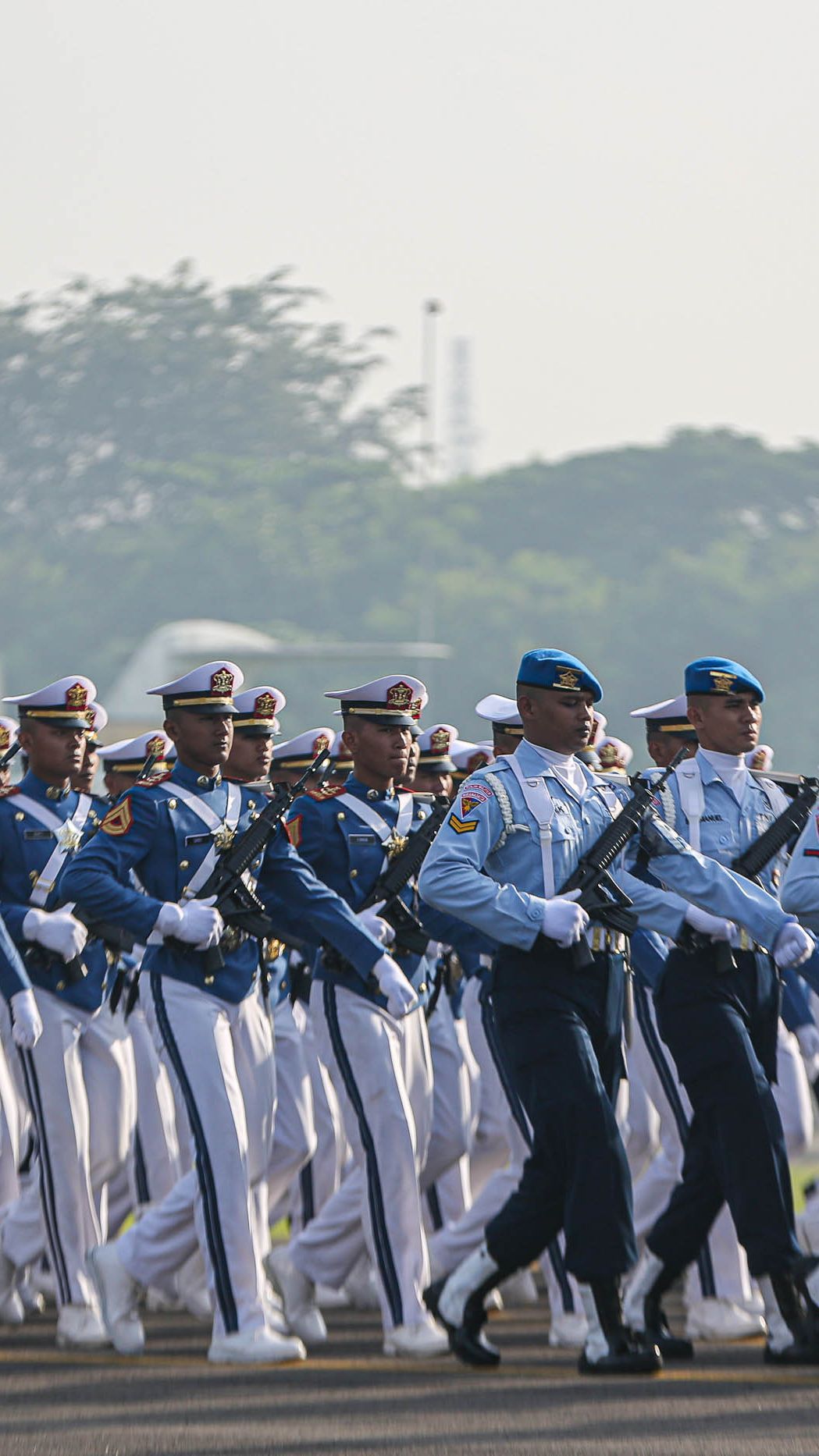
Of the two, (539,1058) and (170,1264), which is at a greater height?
(539,1058)

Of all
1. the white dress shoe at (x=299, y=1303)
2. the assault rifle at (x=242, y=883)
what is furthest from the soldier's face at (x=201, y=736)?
the white dress shoe at (x=299, y=1303)

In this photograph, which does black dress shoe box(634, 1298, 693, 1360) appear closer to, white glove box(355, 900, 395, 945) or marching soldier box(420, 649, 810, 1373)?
marching soldier box(420, 649, 810, 1373)

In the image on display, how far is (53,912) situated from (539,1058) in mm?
2068

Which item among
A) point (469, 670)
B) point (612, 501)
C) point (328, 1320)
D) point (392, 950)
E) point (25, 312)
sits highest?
point (25, 312)

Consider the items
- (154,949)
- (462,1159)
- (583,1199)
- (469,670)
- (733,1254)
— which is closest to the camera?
(583,1199)

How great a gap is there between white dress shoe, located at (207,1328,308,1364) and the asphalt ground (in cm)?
7

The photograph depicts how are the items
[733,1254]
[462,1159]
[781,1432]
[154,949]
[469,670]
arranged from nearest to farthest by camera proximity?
[781,1432]
[154,949]
[733,1254]
[462,1159]
[469,670]

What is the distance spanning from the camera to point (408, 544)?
78.8 metres

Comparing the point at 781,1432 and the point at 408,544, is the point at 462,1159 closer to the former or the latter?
the point at 781,1432

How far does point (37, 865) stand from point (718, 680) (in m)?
2.27

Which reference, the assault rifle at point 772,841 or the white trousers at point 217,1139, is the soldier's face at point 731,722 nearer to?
the assault rifle at point 772,841

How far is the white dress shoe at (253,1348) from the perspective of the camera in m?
7.68

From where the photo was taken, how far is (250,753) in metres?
9.28

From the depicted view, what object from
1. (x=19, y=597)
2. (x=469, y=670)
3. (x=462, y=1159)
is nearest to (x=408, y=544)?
(x=469, y=670)
